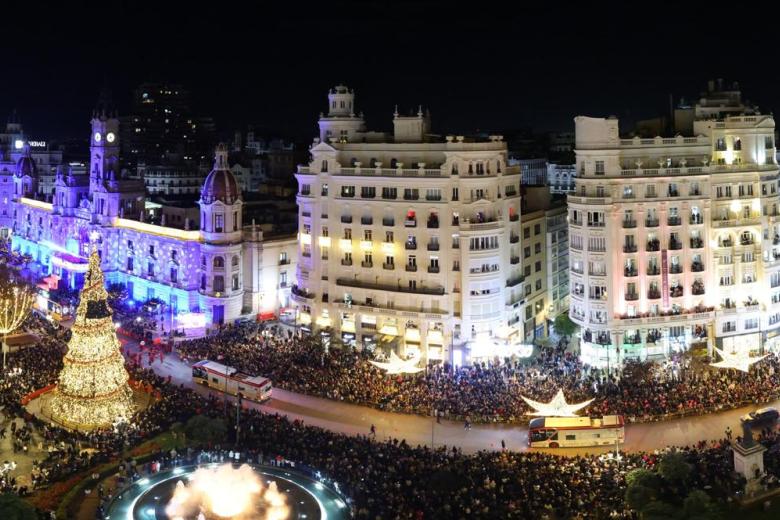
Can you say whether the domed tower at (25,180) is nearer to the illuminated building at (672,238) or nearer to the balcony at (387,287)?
the balcony at (387,287)

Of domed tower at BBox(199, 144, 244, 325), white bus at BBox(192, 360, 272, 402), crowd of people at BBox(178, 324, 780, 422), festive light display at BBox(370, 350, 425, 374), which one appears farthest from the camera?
domed tower at BBox(199, 144, 244, 325)

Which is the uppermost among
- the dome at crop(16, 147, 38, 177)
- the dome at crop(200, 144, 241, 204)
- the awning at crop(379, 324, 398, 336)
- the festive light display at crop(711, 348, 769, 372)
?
the dome at crop(16, 147, 38, 177)

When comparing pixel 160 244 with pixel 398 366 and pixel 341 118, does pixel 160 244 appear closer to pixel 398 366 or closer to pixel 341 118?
pixel 341 118

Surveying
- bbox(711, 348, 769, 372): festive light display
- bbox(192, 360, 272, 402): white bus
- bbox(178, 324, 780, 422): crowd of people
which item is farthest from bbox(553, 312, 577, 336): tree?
bbox(192, 360, 272, 402): white bus

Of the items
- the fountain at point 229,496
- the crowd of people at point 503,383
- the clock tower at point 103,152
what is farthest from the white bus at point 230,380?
the clock tower at point 103,152

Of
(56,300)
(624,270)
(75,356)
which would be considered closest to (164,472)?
(75,356)

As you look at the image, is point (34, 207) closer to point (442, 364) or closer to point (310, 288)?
point (310, 288)

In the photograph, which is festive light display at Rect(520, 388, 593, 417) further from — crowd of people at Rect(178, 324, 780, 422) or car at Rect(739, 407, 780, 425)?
car at Rect(739, 407, 780, 425)
